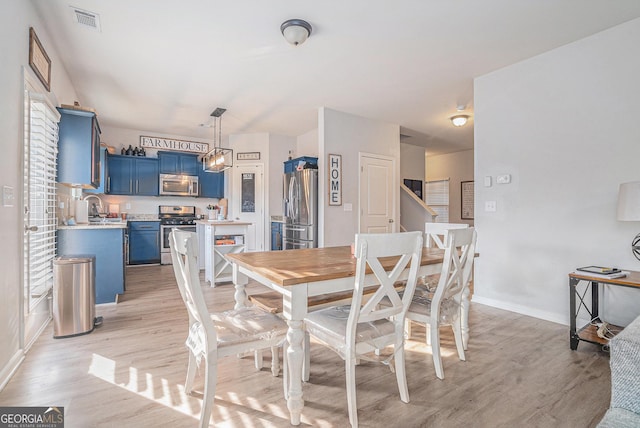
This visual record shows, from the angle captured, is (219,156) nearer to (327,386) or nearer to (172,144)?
(172,144)

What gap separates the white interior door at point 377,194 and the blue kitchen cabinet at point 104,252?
136 inches

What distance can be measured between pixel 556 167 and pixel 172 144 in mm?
6691

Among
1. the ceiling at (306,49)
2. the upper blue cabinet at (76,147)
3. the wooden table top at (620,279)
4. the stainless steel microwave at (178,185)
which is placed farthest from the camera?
the stainless steel microwave at (178,185)

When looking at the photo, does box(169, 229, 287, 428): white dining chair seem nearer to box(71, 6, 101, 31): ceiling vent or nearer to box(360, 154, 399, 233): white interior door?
box(71, 6, 101, 31): ceiling vent

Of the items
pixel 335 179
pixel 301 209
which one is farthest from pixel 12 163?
pixel 335 179

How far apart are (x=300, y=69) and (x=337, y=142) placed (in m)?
1.59

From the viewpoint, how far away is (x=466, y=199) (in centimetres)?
791

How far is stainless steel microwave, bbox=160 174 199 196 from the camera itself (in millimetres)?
6486

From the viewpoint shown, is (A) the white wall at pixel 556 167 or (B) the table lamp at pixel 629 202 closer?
(B) the table lamp at pixel 629 202

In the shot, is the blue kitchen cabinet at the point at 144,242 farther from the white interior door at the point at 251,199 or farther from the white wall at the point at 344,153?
the white wall at the point at 344,153

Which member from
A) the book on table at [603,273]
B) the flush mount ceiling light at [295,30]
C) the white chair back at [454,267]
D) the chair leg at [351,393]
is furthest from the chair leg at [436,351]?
the flush mount ceiling light at [295,30]

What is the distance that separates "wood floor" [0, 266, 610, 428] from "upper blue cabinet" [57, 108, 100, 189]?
→ 1.52m

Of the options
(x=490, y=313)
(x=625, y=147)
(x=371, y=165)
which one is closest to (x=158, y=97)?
(x=371, y=165)

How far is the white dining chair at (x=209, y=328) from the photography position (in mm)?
1463
